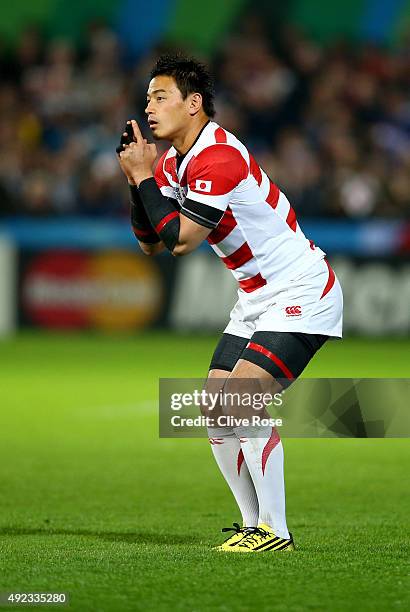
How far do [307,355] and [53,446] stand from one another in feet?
13.2

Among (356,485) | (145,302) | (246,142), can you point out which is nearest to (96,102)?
(246,142)

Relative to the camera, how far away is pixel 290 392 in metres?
8.85

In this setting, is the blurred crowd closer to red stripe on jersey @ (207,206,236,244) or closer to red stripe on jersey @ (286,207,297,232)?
red stripe on jersey @ (286,207,297,232)

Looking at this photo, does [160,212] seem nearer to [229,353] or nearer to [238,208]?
[238,208]

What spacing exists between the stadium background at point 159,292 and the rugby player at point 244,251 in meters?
0.39

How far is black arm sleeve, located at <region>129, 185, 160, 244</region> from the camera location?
5734 millimetres

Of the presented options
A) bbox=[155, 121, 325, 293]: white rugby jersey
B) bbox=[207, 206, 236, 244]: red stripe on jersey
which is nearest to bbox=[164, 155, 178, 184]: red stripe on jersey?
bbox=[155, 121, 325, 293]: white rugby jersey

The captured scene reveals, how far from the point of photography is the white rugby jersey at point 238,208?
17.5 feet

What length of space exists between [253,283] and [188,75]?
39.4 inches

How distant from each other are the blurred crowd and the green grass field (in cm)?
490

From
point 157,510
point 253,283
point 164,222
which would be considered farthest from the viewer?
point 157,510

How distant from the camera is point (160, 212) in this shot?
210 inches

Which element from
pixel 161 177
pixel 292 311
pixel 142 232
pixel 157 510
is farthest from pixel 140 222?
pixel 157 510

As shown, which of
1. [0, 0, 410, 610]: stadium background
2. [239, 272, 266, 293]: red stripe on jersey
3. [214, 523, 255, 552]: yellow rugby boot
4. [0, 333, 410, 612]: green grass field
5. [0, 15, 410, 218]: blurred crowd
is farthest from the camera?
[0, 15, 410, 218]: blurred crowd
